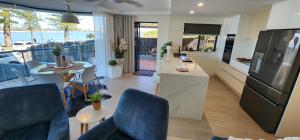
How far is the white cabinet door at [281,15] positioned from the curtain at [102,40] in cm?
436

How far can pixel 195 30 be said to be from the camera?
17.0 ft

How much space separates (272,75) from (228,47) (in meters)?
2.56

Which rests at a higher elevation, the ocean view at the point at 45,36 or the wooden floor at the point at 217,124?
the ocean view at the point at 45,36

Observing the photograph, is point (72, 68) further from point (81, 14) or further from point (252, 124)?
point (252, 124)

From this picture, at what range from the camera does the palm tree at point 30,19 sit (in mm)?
3872

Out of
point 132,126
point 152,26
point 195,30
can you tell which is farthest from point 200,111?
point 152,26

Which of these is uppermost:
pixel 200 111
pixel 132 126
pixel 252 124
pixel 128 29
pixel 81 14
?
pixel 81 14

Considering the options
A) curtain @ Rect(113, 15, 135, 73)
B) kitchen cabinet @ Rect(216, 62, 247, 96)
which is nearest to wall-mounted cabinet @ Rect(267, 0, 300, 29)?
kitchen cabinet @ Rect(216, 62, 247, 96)

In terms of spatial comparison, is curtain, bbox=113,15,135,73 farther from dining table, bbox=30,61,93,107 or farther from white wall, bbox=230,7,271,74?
white wall, bbox=230,7,271,74

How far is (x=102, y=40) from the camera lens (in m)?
4.85

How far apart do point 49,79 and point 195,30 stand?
467 centimetres

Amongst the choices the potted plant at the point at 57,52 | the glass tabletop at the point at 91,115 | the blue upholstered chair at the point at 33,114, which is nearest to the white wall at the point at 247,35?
the glass tabletop at the point at 91,115

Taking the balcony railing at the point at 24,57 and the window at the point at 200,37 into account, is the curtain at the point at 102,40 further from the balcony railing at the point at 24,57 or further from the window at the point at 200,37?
the window at the point at 200,37

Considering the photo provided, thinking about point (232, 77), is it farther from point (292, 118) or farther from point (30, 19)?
point (30, 19)
